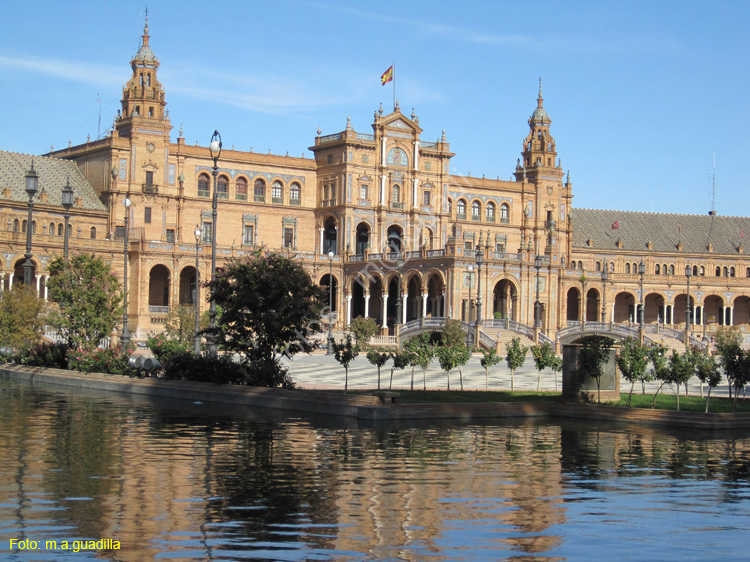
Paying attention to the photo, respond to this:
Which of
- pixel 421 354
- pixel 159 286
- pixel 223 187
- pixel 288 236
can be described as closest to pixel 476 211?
pixel 288 236

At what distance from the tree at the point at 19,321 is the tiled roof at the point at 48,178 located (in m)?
33.9

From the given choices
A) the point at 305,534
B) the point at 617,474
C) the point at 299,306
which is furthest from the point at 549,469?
the point at 299,306

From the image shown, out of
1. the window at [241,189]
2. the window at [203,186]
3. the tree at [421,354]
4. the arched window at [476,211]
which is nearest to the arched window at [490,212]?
the arched window at [476,211]

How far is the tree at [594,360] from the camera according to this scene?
2975 cm

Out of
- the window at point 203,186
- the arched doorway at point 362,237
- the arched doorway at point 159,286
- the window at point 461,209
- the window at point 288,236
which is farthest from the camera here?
the window at point 461,209

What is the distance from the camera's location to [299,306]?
31.9 metres

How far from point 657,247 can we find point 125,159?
56.9m

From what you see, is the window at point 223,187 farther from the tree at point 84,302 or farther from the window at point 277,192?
the tree at point 84,302

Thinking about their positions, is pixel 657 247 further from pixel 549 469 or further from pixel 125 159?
pixel 549 469

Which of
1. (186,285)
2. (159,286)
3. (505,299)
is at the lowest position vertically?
(505,299)

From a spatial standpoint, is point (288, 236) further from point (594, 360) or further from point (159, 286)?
point (594, 360)

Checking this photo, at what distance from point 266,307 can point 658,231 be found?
85.4 meters

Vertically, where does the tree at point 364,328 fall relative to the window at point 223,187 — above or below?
below

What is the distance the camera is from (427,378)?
42.1 meters
